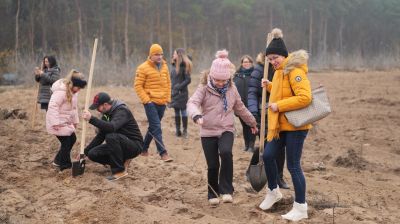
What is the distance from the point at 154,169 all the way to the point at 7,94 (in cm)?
1087

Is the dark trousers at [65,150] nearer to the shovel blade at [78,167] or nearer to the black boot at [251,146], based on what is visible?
the shovel blade at [78,167]

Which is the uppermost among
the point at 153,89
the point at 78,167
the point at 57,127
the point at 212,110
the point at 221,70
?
the point at 221,70

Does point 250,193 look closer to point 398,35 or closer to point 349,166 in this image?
point 349,166

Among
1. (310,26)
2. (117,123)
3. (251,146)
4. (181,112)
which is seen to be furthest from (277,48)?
(310,26)

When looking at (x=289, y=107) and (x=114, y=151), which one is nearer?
(x=289, y=107)

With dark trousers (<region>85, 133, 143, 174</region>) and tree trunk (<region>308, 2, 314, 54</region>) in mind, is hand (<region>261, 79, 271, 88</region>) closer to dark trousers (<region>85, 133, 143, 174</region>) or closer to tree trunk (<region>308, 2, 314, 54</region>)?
dark trousers (<region>85, 133, 143, 174</region>)

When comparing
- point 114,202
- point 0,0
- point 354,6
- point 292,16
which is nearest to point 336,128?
point 114,202

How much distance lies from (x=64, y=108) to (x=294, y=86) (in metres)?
3.26

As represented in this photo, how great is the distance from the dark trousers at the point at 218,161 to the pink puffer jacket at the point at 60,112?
2.10m

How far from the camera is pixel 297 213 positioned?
5.07 meters

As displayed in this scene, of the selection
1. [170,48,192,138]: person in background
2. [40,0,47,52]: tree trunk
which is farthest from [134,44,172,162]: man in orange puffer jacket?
[40,0,47,52]: tree trunk

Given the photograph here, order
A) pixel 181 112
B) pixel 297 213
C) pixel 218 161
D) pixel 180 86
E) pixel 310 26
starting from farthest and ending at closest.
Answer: pixel 310 26
pixel 181 112
pixel 180 86
pixel 218 161
pixel 297 213

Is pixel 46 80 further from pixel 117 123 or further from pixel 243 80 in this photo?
pixel 243 80

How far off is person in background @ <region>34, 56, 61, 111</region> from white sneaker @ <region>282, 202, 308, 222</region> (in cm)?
560
